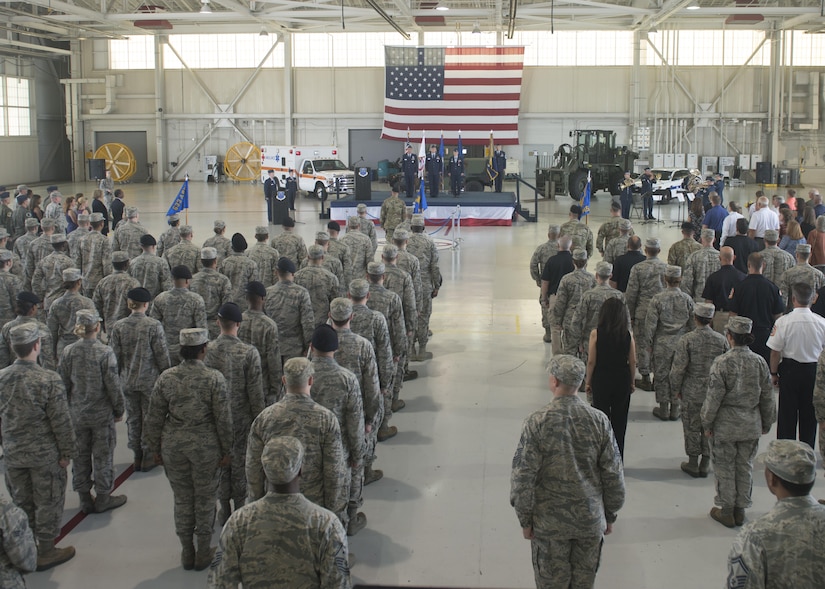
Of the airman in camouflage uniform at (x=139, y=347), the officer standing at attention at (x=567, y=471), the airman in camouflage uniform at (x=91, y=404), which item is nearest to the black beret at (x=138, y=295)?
the airman in camouflage uniform at (x=139, y=347)

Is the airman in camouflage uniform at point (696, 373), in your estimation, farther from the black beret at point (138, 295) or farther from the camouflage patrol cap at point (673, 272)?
the black beret at point (138, 295)

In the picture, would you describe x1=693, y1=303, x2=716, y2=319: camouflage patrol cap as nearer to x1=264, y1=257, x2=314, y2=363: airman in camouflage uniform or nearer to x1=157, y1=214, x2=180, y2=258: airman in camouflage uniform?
x1=264, y1=257, x2=314, y2=363: airman in camouflage uniform

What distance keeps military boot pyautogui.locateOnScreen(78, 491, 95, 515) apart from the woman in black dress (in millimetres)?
4026

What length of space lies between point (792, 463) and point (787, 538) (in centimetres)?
30

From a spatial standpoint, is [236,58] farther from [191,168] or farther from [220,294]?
[220,294]

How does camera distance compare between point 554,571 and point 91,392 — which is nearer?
point 554,571

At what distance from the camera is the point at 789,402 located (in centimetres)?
675

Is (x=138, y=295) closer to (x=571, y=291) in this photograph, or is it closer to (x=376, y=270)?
(x=376, y=270)

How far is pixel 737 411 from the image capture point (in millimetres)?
5871

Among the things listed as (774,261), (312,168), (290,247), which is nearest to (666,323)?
(774,261)

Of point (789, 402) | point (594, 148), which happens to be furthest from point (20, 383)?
point (594, 148)

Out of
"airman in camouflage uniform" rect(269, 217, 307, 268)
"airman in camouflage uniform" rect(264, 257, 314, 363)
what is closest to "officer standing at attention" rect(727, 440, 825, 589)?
"airman in camouflage uniform" rect(264, 257, 314, 363)

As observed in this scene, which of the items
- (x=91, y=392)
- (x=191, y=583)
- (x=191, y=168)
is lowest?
(x=191, y=583)

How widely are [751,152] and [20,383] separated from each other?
38.8 meters
